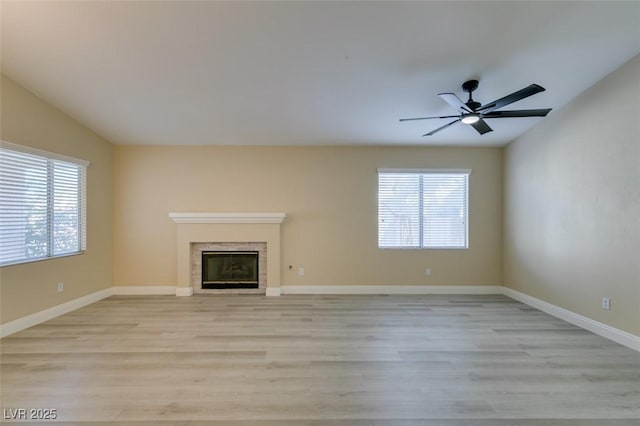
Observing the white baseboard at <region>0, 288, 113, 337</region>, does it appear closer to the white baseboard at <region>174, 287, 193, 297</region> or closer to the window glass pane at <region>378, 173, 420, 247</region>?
the white baseboard at <region>174, 287, 193, 297</region>

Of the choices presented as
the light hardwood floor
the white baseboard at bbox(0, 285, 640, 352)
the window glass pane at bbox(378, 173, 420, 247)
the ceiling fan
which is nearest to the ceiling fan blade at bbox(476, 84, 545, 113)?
the ceiling fan

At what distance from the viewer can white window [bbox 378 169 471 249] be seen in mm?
5219

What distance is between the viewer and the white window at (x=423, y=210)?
522cm

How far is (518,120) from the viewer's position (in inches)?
167

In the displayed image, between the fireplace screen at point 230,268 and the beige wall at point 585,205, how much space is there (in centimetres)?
446

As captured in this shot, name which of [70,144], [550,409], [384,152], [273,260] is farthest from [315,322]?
[70,144]

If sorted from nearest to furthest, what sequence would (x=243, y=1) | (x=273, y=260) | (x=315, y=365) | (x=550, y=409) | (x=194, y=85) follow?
1. (x=550, y=409)
2. (x=243, y=1)
3. (x=315, y=365)
4. (x=194, y=85)
5. (x=273, y=260)

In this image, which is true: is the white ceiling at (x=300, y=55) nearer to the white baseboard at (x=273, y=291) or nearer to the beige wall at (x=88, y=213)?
the beige wall at (x=88, y=213)

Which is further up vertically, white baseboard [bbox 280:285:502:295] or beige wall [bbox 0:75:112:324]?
beige wall [bbox 0:75:112:324]

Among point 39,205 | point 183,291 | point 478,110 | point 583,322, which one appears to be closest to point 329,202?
point 478,110

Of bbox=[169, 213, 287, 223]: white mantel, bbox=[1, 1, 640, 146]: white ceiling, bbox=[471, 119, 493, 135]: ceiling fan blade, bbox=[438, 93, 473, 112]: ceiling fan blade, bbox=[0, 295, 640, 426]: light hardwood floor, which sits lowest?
bbox=[0, 295, 640, 426]: light hardwood floor

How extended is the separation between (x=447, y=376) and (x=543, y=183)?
338cm

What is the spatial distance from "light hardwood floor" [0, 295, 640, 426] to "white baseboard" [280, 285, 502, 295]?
100cm

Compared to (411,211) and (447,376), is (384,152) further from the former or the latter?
(447,376)
